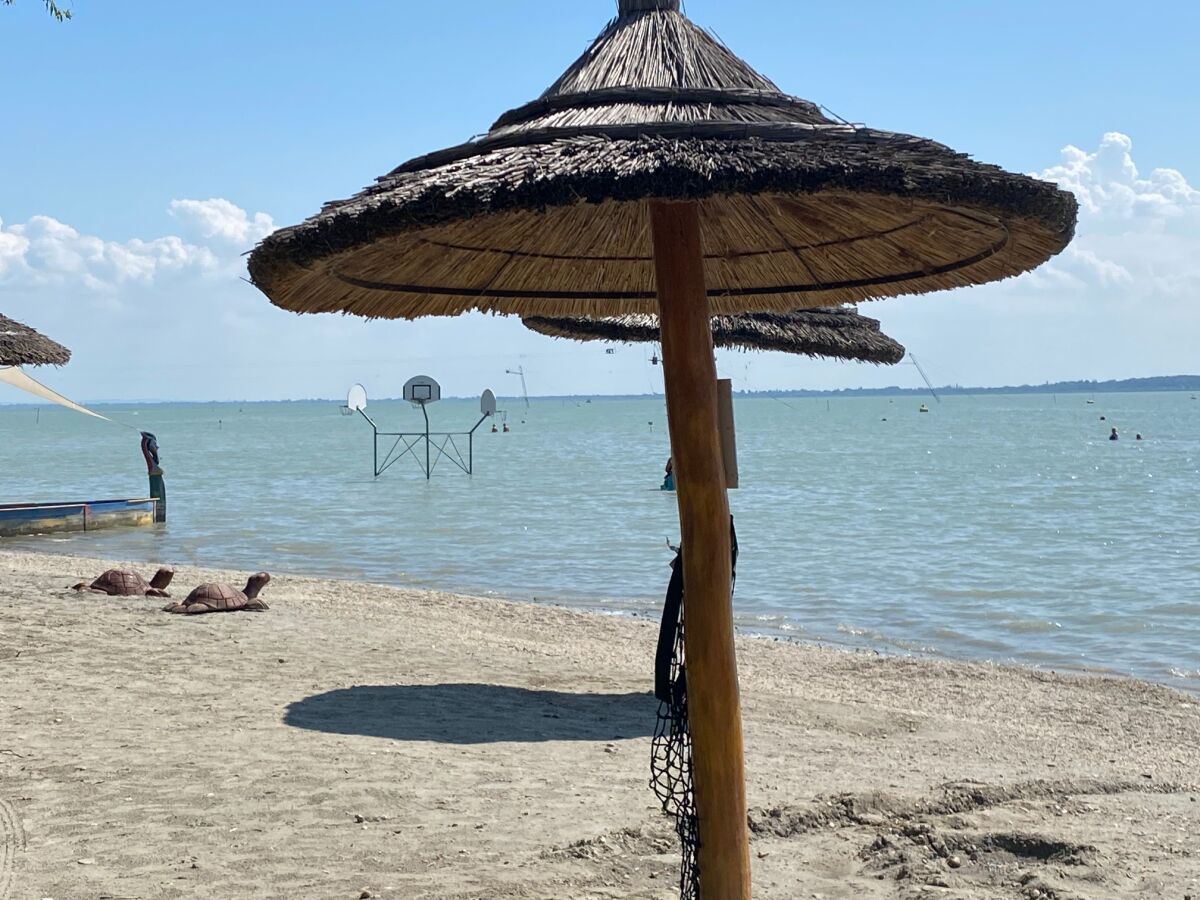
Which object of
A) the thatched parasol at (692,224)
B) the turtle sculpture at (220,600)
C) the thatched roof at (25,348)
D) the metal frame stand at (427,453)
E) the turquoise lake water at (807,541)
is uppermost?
the thatched roof at (25,348)

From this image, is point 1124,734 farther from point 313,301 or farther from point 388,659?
point 313,301

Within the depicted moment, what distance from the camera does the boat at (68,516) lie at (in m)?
20.5

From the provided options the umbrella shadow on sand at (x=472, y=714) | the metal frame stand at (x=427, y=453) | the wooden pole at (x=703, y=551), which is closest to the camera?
the wooden pole at (x=703, y=551)

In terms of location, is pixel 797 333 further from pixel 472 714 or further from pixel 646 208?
pixel 646 208

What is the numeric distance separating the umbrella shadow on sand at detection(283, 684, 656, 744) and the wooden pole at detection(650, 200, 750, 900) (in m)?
3.03

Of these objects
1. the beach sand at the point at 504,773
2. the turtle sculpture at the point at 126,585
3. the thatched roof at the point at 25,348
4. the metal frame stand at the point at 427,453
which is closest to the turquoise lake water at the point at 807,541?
the metal frame stand at the point at 427,453

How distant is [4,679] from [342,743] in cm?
270

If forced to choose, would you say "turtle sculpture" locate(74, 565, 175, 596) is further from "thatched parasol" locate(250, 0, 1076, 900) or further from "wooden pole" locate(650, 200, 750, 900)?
"wooden pole" locate(650, 200, 750, 900)

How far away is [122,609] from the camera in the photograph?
1032 cm

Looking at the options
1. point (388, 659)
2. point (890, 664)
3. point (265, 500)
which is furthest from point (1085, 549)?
point (265, 500)

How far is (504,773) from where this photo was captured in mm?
5508

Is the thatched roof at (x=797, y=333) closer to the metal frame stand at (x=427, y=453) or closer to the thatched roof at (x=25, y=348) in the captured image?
the thatched roof at (x=25, y=348)

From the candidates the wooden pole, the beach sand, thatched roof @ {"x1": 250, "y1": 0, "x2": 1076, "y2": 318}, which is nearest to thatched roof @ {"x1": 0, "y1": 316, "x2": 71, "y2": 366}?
the beach sand

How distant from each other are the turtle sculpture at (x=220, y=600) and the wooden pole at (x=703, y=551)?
772 centimetres
